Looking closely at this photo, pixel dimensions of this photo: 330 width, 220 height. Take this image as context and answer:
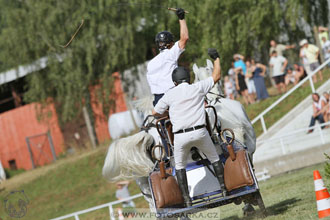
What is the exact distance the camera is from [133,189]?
21.6m

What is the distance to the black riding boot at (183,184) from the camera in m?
8.94

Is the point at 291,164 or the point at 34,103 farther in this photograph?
the point at 34,103

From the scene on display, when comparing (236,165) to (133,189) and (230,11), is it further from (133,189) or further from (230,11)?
(230,11)

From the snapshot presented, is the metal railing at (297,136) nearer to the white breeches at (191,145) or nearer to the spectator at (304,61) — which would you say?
the spectator at (304,61)

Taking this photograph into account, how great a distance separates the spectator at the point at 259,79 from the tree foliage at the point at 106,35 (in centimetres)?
290

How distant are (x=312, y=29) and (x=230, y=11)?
10.3 feet

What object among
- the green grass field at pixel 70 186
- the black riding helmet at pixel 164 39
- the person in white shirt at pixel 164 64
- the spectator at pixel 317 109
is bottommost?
the green grass field at pixel 70 186

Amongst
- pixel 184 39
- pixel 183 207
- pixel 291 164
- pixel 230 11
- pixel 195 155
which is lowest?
pixel 291 164

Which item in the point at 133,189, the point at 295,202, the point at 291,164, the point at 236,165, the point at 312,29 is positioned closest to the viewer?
the point at 236,165

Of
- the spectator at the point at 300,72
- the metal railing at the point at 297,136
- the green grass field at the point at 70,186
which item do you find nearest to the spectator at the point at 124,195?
the green grass field at the point at 70,186

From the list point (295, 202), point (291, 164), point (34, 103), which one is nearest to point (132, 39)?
point (34, 103)

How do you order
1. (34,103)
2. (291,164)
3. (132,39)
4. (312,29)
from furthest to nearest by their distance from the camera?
1. (34,103)
2. (132,39)
3. (312,29)
4. (291,164)

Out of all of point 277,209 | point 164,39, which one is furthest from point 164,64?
point 277,209

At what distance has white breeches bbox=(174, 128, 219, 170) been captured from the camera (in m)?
8.56
